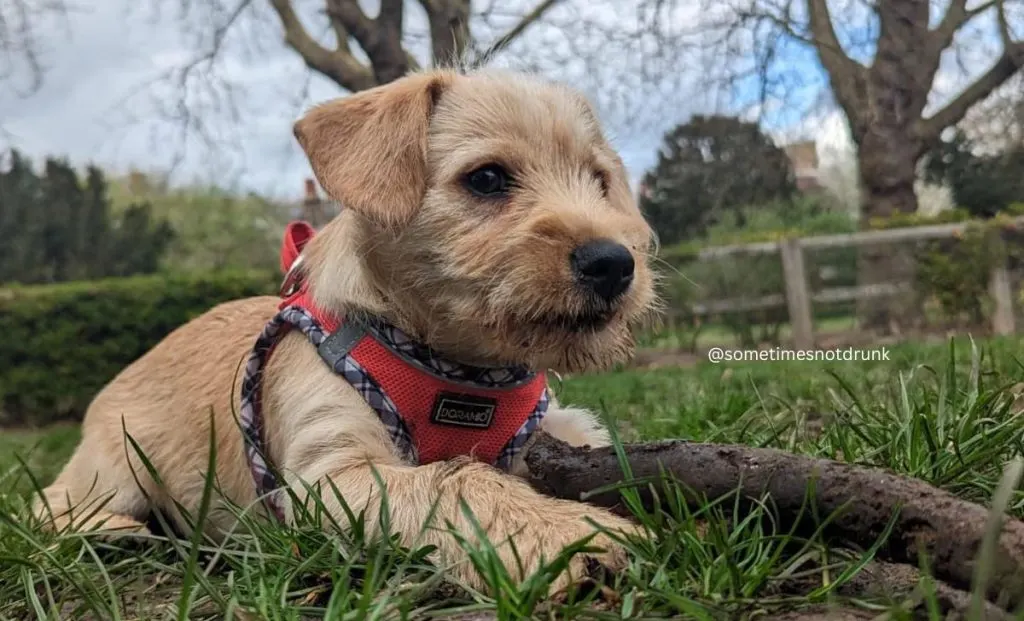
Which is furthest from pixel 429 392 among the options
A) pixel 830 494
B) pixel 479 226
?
pixel 830 494

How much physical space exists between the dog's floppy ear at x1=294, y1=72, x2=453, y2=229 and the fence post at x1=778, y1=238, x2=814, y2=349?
35.4 feet

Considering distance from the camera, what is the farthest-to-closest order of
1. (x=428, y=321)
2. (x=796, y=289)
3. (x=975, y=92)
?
(x=796, y=289), (x=975, y=92), (x=428, y=321)

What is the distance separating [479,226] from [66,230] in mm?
23581

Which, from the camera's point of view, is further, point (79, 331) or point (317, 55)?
A: point (79, 331)

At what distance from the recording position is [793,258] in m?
13.2

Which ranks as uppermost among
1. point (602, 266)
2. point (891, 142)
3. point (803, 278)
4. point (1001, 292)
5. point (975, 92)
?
point (975, 92)

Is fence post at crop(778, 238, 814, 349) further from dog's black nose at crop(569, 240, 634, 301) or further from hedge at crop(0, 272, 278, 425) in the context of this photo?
dog's black nose at crop(569, 240, 634, 301)

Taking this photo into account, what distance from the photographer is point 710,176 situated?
42.9 feet

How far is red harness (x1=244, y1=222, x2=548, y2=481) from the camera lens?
2.42 meters

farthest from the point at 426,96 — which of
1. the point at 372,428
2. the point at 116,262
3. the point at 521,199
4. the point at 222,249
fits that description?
the point at 222,249

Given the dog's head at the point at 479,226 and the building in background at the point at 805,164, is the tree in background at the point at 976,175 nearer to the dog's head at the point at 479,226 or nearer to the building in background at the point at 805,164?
the building in background at the point at 805,164

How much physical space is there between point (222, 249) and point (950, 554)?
26964 millimetres

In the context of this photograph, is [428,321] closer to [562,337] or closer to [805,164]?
[562,337]

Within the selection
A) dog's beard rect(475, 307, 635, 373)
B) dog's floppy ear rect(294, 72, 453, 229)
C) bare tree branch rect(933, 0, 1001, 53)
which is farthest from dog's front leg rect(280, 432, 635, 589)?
bare tree branch rect(933, 0, 1001, 53)
